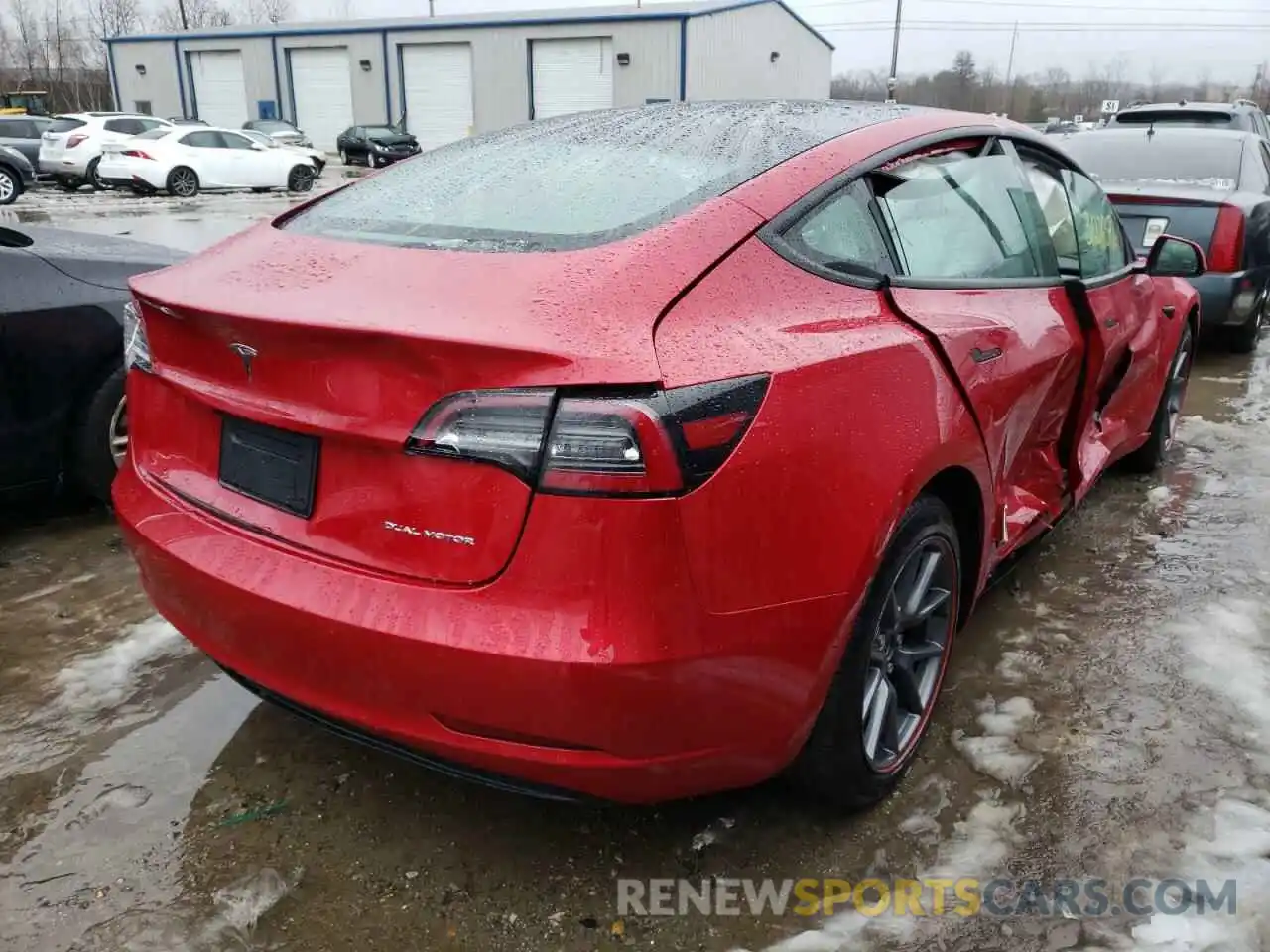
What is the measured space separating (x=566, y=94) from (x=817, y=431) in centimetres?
3708

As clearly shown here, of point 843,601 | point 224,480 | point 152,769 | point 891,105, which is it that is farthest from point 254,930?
point 891,105

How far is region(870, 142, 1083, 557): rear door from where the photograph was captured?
226cm

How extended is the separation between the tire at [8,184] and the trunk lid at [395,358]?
1815 cm

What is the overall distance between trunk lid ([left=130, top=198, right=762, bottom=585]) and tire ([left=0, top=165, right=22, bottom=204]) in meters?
18.2

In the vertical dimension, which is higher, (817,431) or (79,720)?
(817,431)

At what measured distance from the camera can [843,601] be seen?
1.87 meters

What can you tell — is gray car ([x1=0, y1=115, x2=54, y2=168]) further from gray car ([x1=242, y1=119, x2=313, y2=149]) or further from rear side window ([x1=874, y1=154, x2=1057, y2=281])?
rear side window ([x1=874, y1=154, x2=1057, y2=281])

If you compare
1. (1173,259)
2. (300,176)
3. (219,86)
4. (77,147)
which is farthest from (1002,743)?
(219,86)

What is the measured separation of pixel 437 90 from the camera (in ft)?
124

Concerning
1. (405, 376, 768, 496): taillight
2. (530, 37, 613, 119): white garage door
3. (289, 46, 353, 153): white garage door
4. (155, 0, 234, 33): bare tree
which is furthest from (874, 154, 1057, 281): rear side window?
(155, 0, 234, 33): bare tree

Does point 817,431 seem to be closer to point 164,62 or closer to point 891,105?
point 891,105

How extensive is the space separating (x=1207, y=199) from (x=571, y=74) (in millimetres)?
33116

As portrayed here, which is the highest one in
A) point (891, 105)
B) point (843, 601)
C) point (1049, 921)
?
point (891, 105)

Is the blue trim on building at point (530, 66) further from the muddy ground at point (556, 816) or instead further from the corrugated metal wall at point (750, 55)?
the muddy ground at point (556, 816)
